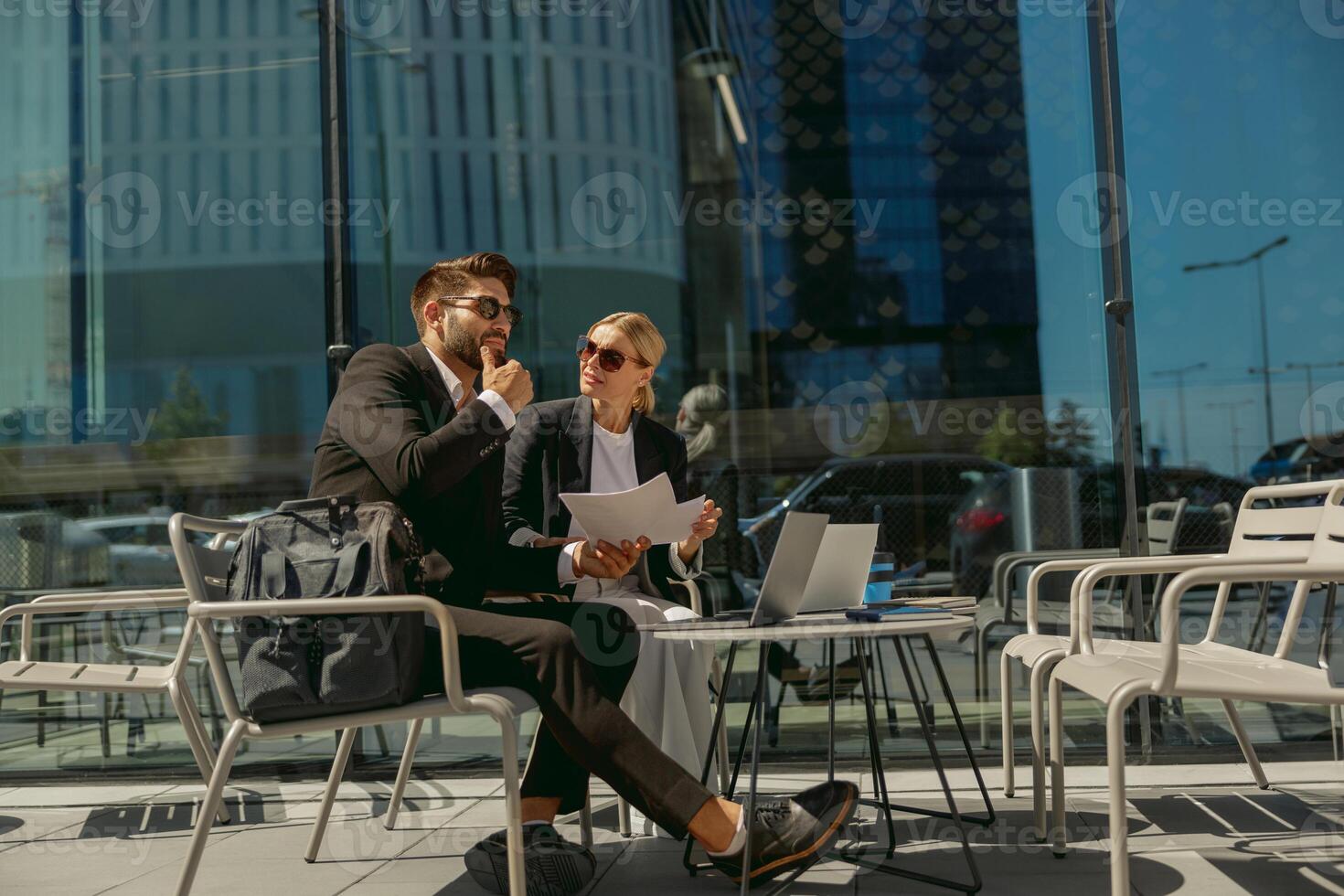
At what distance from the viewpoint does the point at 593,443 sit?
Result: 3465 millimetres

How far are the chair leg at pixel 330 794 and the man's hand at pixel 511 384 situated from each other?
101cm

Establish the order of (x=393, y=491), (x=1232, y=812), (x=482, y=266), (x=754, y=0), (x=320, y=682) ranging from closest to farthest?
1. (x=320, y=682)
2. (x=393, y=491)
3. (x=482, y=266)
4. (x=1232, y=812)
5. (x=754, y=0)

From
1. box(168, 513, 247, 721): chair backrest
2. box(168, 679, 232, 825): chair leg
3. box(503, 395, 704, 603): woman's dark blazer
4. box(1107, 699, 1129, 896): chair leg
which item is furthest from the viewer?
box(168, 679, 232, 825): chair leg

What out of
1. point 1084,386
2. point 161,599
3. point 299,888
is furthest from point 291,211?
point 1084,386

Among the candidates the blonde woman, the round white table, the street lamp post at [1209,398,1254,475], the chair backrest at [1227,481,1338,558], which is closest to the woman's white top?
the blonde woman

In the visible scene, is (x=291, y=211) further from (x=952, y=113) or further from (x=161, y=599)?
(x=952, y=113)

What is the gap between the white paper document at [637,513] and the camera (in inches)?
103

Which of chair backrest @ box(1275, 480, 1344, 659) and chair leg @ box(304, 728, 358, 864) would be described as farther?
chair leg @ box(304, 728, 358, 864)

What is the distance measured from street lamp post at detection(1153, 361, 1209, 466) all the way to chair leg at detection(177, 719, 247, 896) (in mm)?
3284

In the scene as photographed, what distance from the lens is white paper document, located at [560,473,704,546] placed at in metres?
2.61

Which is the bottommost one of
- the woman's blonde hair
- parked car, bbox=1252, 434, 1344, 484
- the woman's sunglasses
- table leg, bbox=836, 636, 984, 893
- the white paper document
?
table leg, bbox=836, 636, 984, 893

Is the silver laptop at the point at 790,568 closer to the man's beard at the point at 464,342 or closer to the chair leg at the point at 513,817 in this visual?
the chair leg at the point at 513,817

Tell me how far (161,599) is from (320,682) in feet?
4.74

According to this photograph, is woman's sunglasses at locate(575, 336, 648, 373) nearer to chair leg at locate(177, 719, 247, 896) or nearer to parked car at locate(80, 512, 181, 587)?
chair leg at locate(177, 719, 247, 896)
